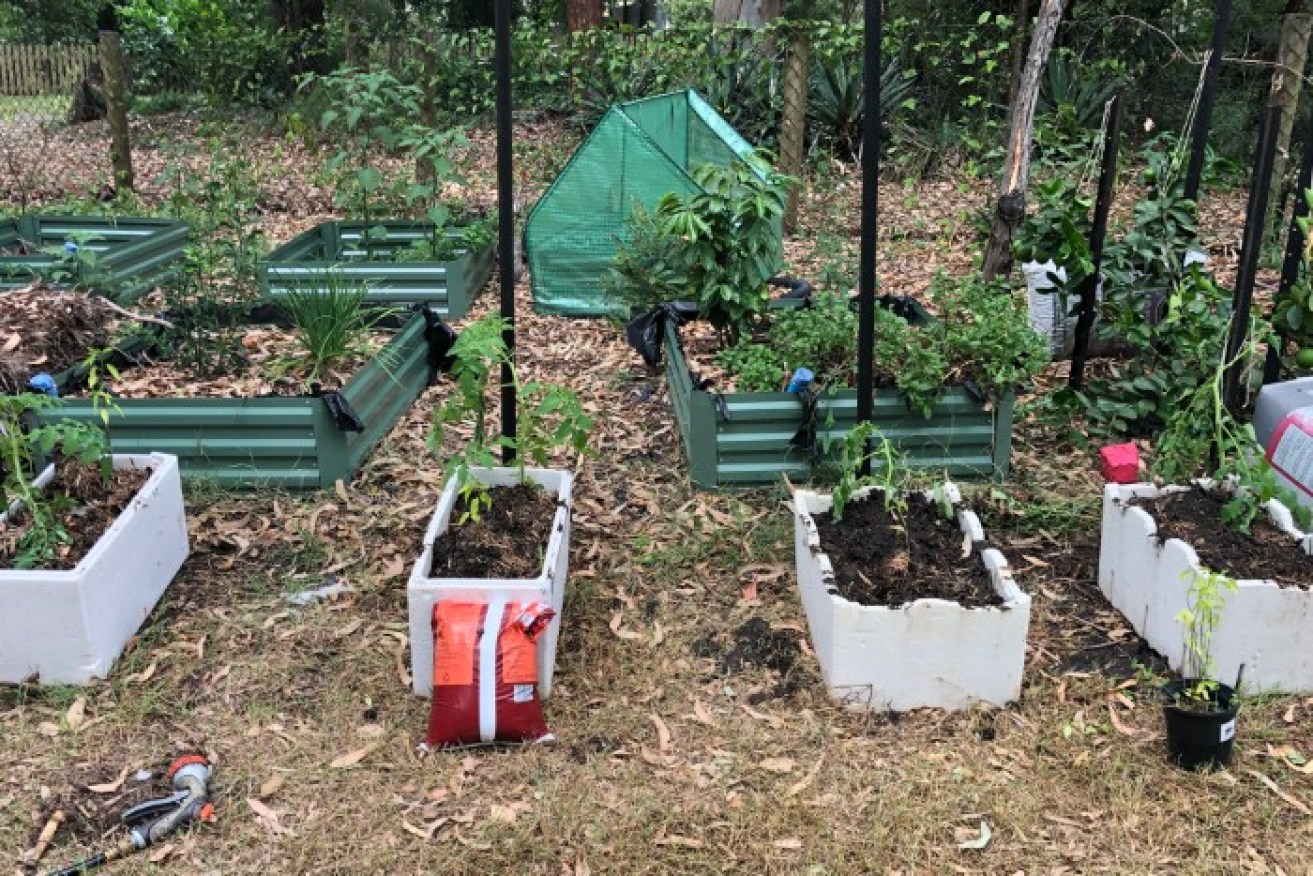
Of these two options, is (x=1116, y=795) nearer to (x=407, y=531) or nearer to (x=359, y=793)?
(x=359, y=793)

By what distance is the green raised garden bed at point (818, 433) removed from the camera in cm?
426

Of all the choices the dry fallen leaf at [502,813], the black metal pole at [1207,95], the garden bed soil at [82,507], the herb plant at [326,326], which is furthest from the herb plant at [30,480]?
the black metal pole at [1207,95]

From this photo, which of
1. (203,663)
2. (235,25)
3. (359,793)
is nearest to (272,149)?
(235,25)

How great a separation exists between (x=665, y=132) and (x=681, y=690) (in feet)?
17.6

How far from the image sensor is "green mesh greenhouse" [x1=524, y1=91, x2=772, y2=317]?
21.2ft

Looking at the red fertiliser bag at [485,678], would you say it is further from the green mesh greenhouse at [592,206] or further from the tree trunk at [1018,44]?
the tree trunk at [1018,44]

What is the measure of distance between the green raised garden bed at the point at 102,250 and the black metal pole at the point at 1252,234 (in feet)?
15.4

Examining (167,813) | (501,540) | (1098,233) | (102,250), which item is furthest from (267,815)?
(102,250)

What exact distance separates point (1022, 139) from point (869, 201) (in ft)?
7.88

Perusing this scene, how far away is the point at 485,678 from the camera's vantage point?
2.85 meters

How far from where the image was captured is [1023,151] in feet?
17.9

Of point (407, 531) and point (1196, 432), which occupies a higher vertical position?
point (1196, 432)

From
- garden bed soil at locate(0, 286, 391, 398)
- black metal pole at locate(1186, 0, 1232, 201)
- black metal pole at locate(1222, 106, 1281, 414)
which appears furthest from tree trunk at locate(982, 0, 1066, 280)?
garden bed soil at locate(0, 286, 391, 398)

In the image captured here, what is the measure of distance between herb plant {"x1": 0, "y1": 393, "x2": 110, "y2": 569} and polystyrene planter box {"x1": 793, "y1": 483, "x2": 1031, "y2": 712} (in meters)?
2.17
